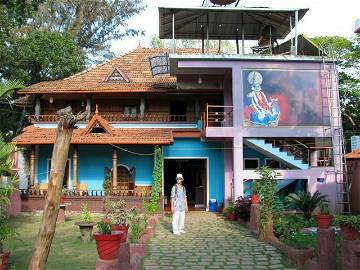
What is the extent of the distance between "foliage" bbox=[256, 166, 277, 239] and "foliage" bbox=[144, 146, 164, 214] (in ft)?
20.9

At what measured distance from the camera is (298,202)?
1480cm

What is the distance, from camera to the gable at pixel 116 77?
69.1ft

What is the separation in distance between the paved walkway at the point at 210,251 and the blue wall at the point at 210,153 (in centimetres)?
638

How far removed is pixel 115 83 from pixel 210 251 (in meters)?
13.1

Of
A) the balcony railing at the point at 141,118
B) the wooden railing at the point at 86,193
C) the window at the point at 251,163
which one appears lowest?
the wooden railing at the point at 86,193

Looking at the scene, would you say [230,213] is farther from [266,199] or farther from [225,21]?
[225,21]

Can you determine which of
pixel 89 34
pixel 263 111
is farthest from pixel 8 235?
pixel 89 34

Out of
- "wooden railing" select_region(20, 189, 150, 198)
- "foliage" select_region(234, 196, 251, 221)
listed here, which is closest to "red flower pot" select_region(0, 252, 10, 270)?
"foliage" select_region(234, 196, 251, 221)

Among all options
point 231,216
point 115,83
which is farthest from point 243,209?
point 115,83

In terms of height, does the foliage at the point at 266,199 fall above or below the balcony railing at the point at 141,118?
below


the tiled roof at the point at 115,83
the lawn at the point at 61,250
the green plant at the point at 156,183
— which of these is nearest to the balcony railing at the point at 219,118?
the green plant at the point at 156,183

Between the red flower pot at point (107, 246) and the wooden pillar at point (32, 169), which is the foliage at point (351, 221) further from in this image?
the wooden pillar at point (32, 169)

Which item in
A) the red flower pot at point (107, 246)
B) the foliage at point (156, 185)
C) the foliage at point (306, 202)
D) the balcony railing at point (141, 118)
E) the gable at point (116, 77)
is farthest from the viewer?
the gable at point (116, 77)

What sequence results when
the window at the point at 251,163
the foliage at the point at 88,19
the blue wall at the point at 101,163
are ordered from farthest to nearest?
the foliage at the point at 88,19 < the blue wall at the point at 101,163 < the window at the point at 251,163
